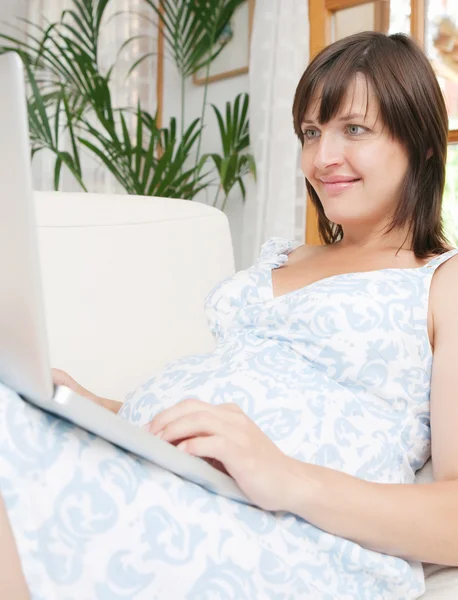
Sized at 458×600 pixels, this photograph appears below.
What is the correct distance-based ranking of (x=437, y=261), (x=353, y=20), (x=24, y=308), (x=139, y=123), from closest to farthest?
(x=24, y=308) → (x=437, y=261) → (x=353, y=20) → (x=139, y=123)

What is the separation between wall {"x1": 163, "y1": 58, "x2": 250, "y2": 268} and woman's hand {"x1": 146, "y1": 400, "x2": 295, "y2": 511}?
2684mm

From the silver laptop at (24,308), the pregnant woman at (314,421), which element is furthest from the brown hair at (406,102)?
the silver laptop at (24,308)

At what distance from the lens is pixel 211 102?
379 centimetres

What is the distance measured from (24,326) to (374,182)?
0.75 m

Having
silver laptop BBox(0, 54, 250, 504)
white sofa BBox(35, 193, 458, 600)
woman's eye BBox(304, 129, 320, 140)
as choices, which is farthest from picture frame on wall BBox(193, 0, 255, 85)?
silver laptop BBox(0, 54, 250, 504)

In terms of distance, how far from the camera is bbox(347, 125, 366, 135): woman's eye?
3.73 feet

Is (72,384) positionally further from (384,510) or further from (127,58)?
(127,58)

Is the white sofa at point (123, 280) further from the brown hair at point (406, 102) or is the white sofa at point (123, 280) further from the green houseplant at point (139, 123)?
the green houseplant at point (139, 123)

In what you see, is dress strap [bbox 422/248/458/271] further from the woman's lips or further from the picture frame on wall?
the picture frame on wall

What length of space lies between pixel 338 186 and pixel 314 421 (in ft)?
1.40

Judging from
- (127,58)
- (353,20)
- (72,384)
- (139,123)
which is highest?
(353,20)

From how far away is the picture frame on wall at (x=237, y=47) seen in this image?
3.51m

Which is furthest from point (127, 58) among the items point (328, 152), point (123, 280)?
point (328, 152)

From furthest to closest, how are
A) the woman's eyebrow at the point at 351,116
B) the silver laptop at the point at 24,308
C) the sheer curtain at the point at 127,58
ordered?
the sheer curtain at the point at 127,58 → the woman's eyebrow at the point at 351,116 → the silver laptop at the point at 24,308
